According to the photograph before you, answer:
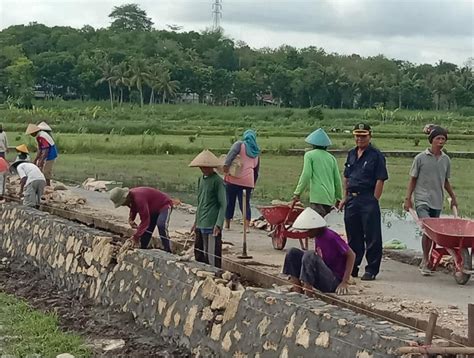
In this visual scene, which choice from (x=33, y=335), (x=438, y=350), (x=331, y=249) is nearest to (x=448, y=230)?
(x=331, y=249)

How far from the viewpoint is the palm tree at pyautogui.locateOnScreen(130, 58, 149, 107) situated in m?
69.3

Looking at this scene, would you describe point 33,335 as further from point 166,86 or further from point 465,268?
point 166,86

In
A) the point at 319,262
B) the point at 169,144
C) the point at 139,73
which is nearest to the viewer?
the point at 319,262

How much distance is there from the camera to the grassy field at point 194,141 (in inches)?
913

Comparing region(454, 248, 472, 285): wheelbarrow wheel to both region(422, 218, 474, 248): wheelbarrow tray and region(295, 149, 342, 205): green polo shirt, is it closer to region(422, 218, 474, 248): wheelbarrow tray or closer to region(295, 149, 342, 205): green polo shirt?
region(422, 218, 474, 248): wheelbarrow tray

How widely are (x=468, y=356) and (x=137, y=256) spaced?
475cm

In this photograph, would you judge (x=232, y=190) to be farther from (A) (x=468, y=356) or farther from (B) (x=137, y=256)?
(A) (x=468, y=356)

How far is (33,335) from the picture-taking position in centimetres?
812

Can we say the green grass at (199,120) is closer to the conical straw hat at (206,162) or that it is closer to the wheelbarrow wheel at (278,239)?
the wheelbarrow wheel at (278,239)

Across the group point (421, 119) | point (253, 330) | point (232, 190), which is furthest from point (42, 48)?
point (253, 330)

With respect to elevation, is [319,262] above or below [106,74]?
below

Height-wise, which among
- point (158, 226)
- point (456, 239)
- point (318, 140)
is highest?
point (318, 140)

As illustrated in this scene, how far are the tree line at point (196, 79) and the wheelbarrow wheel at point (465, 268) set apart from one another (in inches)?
2396

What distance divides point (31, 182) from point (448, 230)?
704 centimetres
